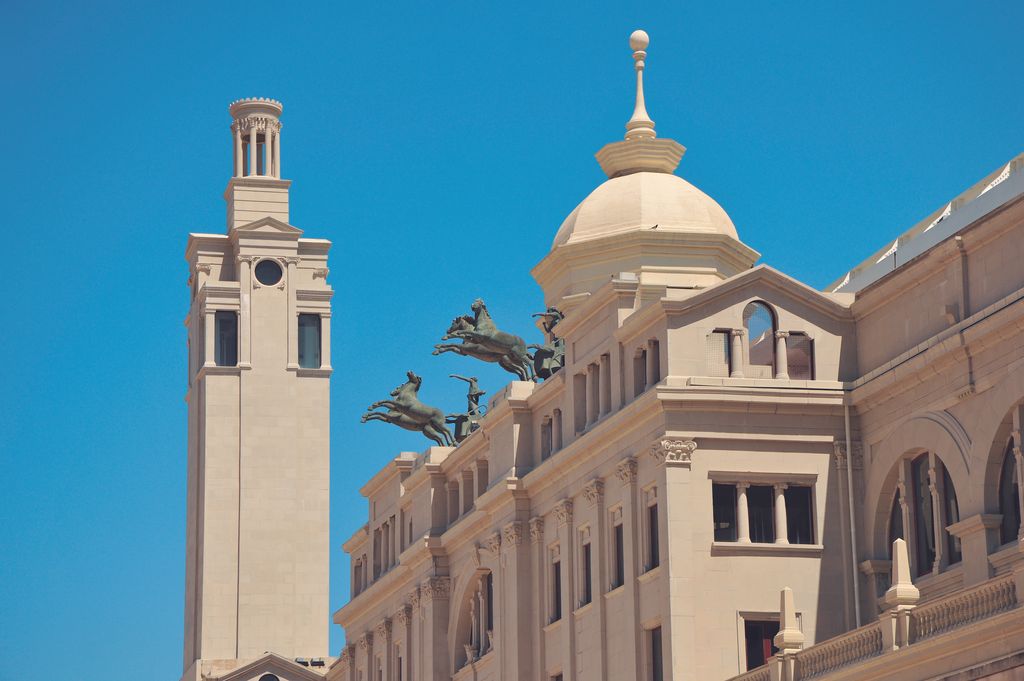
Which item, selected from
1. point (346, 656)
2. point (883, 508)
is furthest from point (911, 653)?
point (346, 656)

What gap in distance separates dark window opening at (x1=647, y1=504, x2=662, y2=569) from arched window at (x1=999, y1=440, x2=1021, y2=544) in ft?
38.3

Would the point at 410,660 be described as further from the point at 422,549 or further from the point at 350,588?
the point at 350,588

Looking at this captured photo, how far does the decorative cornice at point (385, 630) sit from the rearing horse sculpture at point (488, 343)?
14.9 meters

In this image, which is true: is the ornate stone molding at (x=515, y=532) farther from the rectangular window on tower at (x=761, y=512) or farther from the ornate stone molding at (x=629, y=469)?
the rectangular window on tower at (x=761, y=512)

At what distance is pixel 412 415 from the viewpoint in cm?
9888

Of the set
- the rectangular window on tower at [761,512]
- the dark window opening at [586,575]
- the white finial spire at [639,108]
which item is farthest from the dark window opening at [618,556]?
the white finial spire at [639,108]

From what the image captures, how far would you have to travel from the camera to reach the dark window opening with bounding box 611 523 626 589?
73.0 meters

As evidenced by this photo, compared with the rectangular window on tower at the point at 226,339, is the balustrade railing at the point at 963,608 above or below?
below

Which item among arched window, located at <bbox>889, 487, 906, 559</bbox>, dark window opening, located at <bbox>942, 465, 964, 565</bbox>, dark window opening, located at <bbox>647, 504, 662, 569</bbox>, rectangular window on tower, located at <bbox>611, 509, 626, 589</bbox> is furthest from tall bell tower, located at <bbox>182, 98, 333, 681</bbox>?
dark window opening, located at <bbox>942, 465, 964, 565</bbox>

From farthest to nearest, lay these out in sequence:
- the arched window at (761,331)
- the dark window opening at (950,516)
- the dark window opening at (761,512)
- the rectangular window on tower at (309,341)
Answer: the rectangular window on tower at (309,341)
the arched window at (761,331)
the dark window opening at (761,512)
the dark window opening at (950,516)

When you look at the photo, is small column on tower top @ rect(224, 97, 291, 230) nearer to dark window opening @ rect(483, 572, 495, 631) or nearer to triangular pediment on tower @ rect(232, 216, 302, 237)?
triangular pediment on tower @ rect(232, 216, 302, 237)

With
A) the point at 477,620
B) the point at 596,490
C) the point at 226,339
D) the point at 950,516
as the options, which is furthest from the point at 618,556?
the point at 226,339

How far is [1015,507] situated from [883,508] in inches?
296

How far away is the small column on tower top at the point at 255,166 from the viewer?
156 meters
